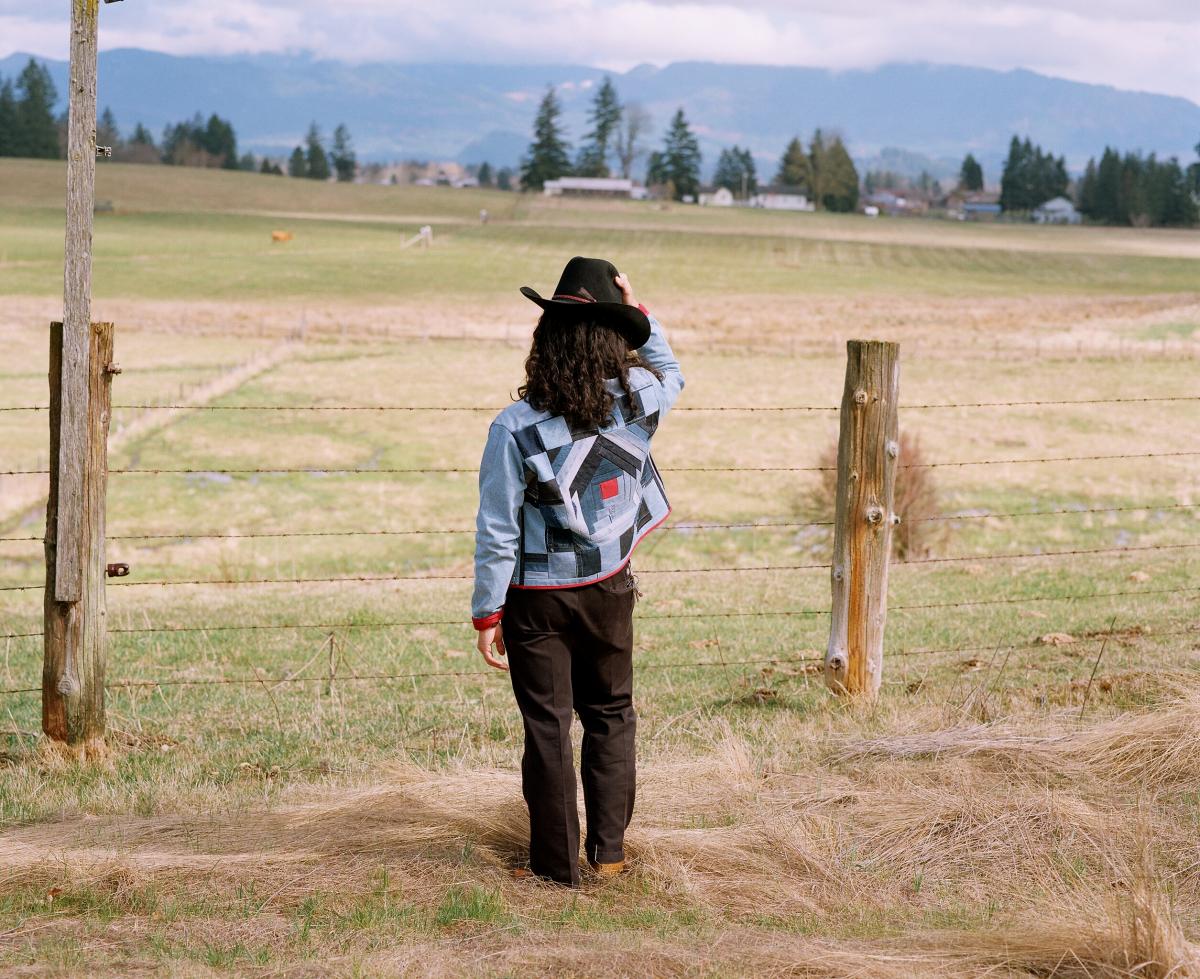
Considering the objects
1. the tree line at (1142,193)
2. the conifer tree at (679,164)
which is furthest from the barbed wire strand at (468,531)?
the conifer tree at (679,164)

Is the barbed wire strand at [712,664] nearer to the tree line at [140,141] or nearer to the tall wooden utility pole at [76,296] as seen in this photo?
the tall wooden utility pole at [76,296]

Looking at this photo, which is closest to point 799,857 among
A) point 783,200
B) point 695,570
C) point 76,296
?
point 695,570

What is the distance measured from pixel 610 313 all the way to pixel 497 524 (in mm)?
792

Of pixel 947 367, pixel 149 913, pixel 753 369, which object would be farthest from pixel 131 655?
pixel 947 367

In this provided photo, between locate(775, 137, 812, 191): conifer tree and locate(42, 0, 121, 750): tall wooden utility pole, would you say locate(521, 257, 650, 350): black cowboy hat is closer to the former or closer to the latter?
locate(42, 0, 121, 750): tall wooden utility pole

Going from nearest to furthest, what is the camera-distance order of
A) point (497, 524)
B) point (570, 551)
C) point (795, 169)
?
1. point (497, 524)
2. point (570, 551)
3. point (795, 169)

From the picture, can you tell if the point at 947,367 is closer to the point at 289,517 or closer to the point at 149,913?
the point at 289,517

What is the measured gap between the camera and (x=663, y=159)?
6334 inches

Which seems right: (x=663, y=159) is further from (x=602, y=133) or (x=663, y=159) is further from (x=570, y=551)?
(x=570, y=551)

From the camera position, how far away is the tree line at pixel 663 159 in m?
149

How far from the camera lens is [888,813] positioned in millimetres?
4977

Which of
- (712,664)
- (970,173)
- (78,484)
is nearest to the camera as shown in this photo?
(78,484)

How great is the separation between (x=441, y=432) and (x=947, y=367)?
17753 mm

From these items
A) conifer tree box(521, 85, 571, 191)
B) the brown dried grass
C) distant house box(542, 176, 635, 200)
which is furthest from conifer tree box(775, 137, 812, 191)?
the brown dried grass
